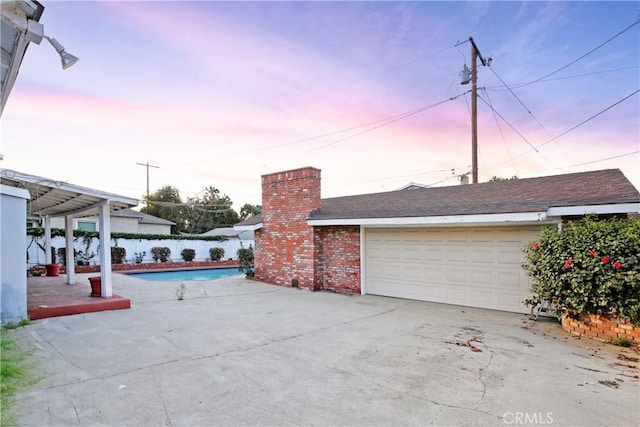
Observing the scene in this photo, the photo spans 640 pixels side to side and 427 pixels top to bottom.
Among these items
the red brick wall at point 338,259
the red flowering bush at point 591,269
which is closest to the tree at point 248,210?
the red brick wall at point 338,259

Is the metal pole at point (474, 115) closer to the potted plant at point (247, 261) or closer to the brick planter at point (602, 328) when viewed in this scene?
the brick planter at point (602, 328)

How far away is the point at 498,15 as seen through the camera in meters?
9.52

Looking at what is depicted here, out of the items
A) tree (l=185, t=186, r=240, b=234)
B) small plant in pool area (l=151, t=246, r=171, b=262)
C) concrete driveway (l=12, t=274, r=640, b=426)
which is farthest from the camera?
tree (l=185, t=186, r=240, b=234)

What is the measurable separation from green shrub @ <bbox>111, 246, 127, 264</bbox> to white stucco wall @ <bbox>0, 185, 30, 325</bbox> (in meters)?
13.3

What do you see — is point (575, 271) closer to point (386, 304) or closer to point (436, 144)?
point (386, 304)

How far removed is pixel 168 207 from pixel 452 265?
37375 mm

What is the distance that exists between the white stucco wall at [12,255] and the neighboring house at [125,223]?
634 inches

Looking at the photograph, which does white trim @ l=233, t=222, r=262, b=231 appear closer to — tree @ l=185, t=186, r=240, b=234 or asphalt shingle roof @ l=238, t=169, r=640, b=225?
asphalt shingle roof @ l=238, t=169, r=640, b=225

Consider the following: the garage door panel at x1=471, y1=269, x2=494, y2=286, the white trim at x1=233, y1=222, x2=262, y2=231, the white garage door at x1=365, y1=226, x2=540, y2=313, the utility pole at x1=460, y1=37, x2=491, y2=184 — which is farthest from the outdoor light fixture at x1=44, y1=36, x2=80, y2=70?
the utility pole at x1=460, y1=37, x2=491, y2=184

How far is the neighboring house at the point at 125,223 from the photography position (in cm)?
2098

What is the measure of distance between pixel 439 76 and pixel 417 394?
1339 centimetres

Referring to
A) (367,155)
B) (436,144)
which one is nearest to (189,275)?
(367,155)

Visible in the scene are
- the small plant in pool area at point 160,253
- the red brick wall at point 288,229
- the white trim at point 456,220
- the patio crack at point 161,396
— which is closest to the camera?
the patio crack at point 161,396

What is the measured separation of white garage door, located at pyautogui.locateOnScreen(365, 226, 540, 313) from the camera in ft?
24.7
